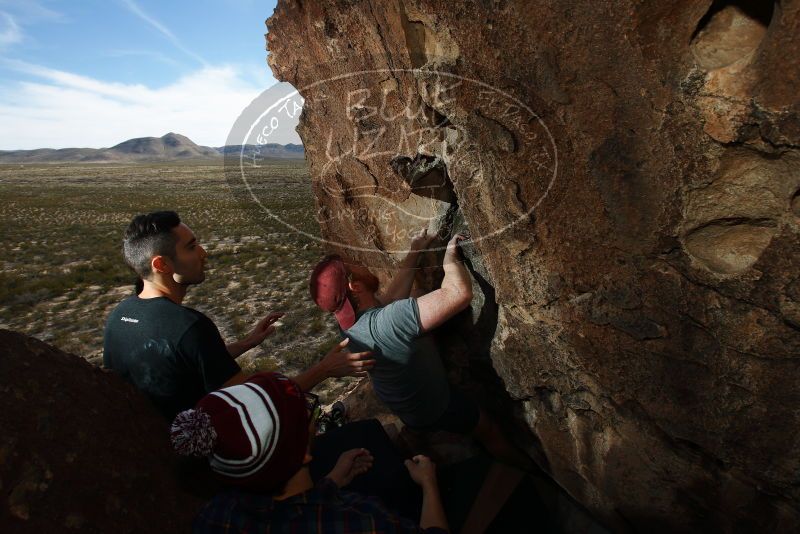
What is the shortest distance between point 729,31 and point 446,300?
179 cm

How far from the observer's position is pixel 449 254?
3223 millimetres

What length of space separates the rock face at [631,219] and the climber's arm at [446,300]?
0.25m

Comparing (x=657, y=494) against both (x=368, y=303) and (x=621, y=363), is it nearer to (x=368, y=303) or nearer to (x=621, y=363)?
(x=621, y=363)

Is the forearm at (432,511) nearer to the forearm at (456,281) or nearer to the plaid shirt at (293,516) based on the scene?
the plaid shirt at (293,516)

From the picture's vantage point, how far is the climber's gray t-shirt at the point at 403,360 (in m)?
2.87

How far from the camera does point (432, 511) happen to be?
7.24 feet

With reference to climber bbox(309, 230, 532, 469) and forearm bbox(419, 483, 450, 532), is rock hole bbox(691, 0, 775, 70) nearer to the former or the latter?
climber bbox(309, 230, 532, 469)

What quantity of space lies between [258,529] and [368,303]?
1728 millimetres

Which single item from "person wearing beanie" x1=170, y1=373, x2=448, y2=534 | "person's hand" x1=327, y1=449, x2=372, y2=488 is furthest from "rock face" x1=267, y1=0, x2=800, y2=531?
"person wearing beanie" x1=170, y1=373, x2=448, y2=534

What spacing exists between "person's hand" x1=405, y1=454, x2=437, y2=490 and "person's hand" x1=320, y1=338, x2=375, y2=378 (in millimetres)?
577

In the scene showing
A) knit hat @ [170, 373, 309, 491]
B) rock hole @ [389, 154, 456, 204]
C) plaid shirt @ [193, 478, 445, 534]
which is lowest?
plaid shirt @ [193, 478, 445, 534]

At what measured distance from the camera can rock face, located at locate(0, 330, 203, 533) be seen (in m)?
1.67

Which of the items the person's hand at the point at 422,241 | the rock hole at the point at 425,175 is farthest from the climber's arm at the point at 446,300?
the rock hole at the point at 425,175

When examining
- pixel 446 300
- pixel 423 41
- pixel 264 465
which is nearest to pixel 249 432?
pixel 264 465
